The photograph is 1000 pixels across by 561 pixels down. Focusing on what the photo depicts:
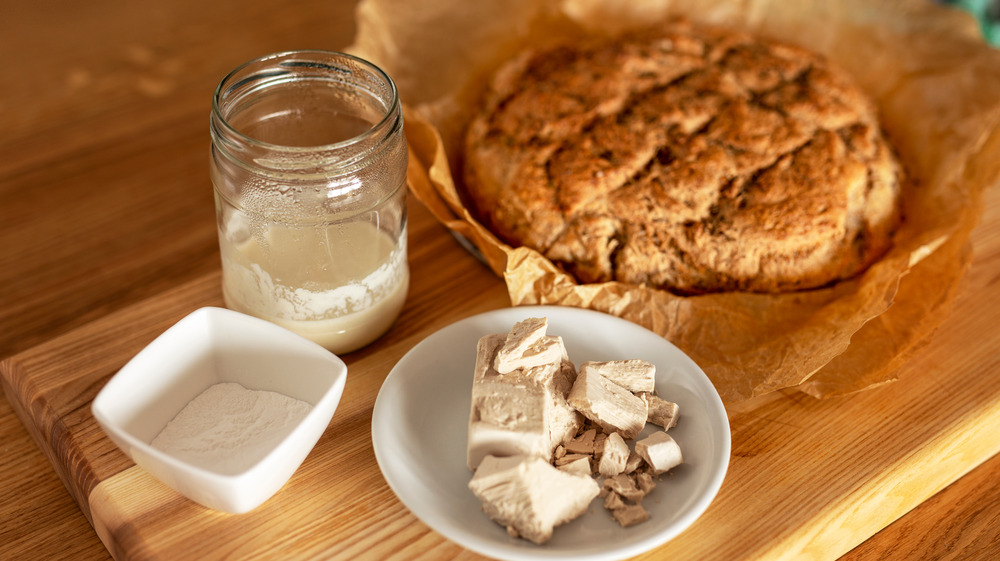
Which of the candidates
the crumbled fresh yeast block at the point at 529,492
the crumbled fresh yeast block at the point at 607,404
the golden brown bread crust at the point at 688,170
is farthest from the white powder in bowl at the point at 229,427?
the golden brown bread crust at the point at 688,170

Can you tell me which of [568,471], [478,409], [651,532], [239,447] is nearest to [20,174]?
[239,447]

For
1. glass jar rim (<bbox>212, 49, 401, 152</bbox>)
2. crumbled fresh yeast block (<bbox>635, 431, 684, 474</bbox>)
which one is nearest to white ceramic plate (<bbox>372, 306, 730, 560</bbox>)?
crumbled fresh yeast block (<bbox>635, 431, 684, 474</bbox>)

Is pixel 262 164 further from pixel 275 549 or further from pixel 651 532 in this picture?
pixel 651 532

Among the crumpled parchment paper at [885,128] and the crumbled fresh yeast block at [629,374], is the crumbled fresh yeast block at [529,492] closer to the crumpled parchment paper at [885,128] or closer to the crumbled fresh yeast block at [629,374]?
the crumbled fresh yeast block at [629,374]

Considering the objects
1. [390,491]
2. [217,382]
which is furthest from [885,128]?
[217,382]

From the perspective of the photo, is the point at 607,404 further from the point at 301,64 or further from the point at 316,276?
the point at 301,64

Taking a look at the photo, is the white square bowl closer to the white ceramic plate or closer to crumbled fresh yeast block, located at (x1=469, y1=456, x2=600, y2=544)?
the white ceramic plate
